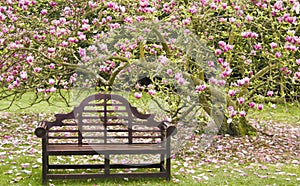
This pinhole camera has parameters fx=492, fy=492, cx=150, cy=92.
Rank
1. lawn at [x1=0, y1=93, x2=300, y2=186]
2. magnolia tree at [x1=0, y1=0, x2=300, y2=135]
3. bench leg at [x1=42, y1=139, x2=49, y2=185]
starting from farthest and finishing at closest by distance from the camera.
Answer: magnolia tree at [x1=0, y1=0, x2=300, y2=135] < lawn at [x1=0, y1=93, x2=300, y2=186] < bench leg at [x1=42, y1=139, x2=49, y2=185]

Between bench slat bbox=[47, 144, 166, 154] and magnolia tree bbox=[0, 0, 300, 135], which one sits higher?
magnolia tree bbox=[0, 0, 300, 135]

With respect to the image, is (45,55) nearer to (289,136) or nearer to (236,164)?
(236,164)

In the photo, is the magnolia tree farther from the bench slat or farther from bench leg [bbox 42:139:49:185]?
bench leg [bbox 42:139:49:185]

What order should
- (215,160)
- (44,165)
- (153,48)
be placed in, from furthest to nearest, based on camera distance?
(153,48)
(215,160)
(44,165)

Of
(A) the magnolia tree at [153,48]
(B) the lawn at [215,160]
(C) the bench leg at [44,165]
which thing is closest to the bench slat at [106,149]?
(C) the bench leg at [44,165]

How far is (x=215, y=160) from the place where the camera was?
18.9 ft

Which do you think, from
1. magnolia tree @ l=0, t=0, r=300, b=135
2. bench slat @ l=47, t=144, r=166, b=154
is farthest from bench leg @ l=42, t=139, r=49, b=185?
magnolia tree @ l=0, t=0, r=300, b=135

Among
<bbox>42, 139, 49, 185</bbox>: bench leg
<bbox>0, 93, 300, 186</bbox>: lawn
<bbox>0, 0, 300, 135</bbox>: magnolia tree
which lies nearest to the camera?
<bbox>42, 139, 49, 185</bbox>: bench leg

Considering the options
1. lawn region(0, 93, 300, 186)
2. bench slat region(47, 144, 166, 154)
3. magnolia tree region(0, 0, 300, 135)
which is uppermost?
magnolia tree region(0, 0, 300, 135)

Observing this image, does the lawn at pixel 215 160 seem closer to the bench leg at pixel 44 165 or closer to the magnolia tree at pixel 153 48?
the bench leg at pixel 44 165

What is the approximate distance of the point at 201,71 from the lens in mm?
6531

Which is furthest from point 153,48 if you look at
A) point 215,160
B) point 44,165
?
point 44,165

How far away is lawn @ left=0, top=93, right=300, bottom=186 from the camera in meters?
4.75

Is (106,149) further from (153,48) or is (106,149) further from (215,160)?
(153,48)
